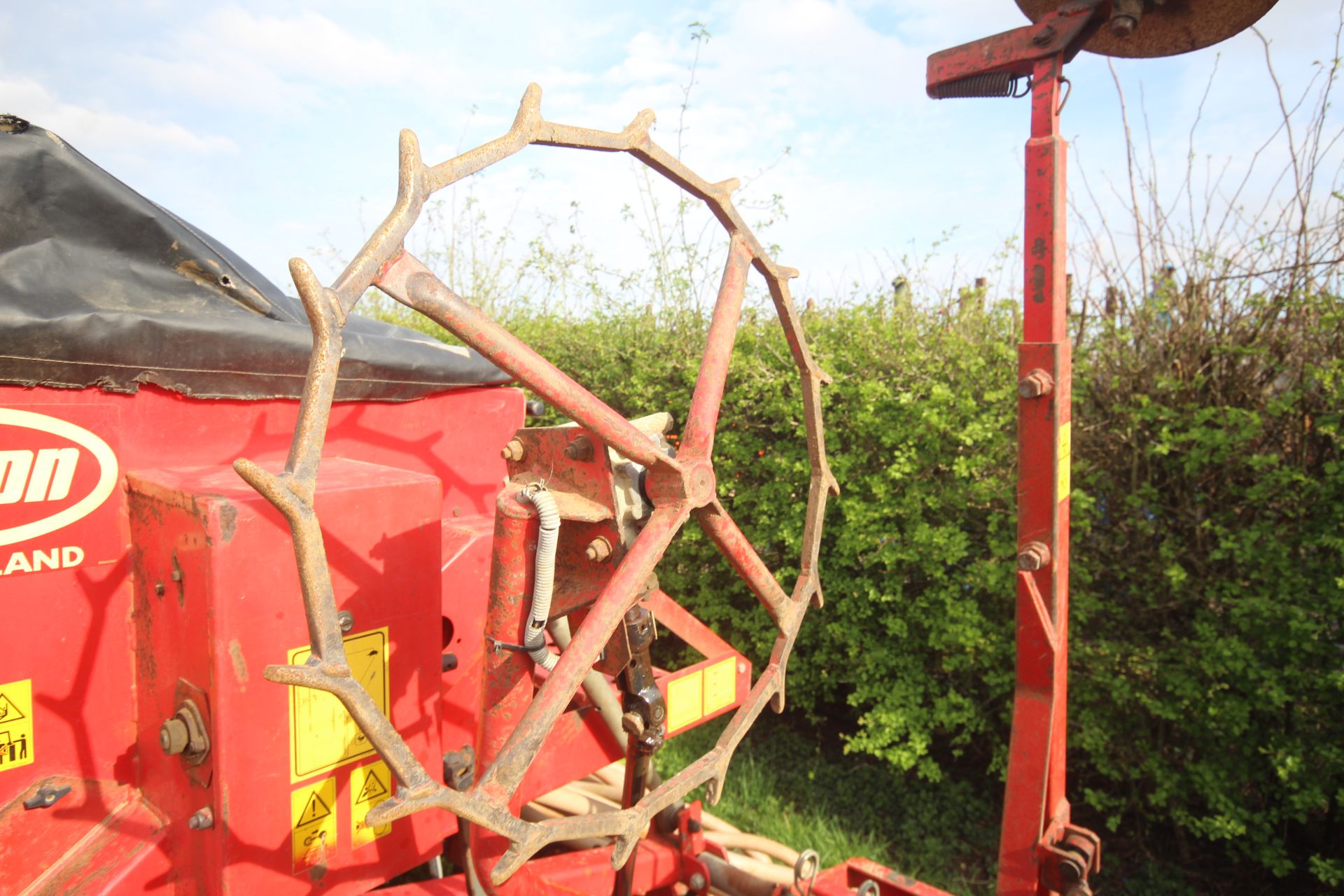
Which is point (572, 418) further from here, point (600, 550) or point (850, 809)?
point (850, 809)

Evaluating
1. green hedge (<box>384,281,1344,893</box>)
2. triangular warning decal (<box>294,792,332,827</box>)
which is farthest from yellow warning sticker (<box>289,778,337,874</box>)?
green hedge (<box>384,281,1344,893</box>)

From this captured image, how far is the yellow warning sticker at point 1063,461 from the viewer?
187 cm

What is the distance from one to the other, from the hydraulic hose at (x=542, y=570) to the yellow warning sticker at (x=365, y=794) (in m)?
0.56

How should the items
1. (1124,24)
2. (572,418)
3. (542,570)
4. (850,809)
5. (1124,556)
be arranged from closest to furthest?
(572,418) < (542,570) < (1124,24) < (1124,556) < (850,809)

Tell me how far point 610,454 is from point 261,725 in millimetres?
830

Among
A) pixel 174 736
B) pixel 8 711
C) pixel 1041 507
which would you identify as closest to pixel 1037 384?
pixel 1041 507

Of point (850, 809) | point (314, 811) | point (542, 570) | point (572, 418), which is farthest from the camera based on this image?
point (850, 809)

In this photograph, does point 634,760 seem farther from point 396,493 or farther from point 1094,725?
point 1094,725

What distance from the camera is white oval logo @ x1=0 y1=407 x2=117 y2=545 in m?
1.50

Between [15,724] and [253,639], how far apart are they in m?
0.47

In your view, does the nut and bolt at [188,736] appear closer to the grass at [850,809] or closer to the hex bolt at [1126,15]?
the grass at [850,809]

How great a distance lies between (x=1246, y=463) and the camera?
2.69 m

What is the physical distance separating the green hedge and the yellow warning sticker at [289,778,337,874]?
2130 millimetres

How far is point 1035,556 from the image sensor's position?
6.12 ft
